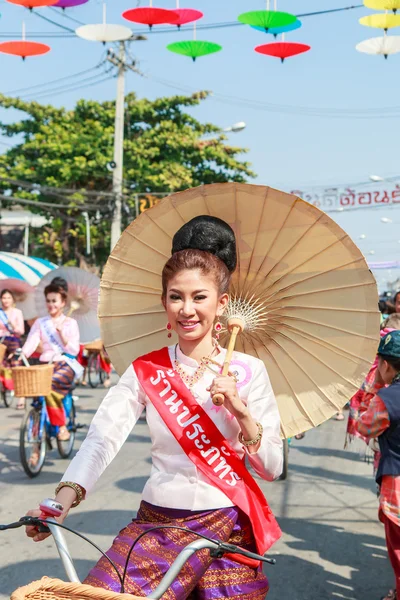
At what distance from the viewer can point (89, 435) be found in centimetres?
242

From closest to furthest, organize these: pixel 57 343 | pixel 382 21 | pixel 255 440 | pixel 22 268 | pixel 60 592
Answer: pixel 60 592 → pixel 255 440 → pixel 382 21 → pixel 57 343 → pixel 22 268

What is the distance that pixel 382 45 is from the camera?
7.76 meters

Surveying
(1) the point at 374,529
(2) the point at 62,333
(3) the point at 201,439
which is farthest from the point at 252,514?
(2) the point at 62,333

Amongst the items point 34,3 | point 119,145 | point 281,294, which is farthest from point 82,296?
point 119,145

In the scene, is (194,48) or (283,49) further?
(194,48)

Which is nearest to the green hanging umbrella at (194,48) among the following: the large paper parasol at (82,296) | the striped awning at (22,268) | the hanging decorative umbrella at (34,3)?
the hanging decorative umbrella at (34,3)

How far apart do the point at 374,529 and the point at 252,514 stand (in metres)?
3.77

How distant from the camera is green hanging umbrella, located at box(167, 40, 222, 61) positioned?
8.34 metres

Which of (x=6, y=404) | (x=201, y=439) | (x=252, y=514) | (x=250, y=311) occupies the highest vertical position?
(x=250, y=311)

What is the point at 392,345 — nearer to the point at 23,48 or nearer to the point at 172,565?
the point at 172,565

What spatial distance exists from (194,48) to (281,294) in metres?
6.11

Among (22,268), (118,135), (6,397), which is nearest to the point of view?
(6,397)

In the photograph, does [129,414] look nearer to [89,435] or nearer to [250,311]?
[89,435]

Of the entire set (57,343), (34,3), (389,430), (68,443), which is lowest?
(68,443)
